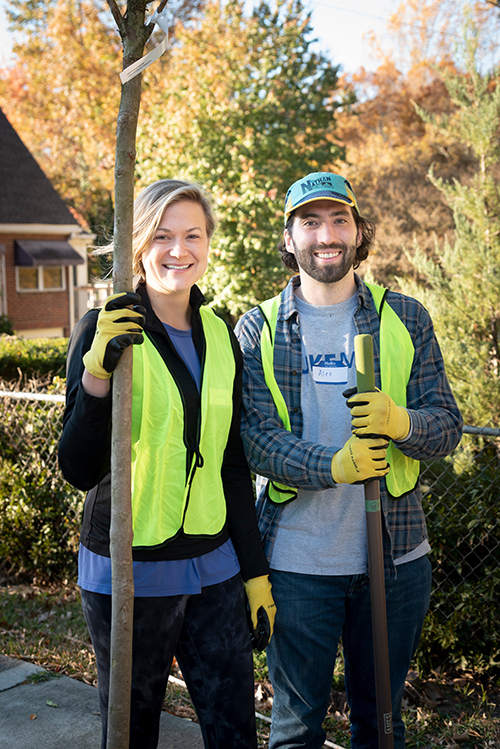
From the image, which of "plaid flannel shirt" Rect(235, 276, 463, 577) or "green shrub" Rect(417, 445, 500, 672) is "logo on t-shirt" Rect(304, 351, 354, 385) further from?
"green shrub" Rect(417, 445, 500, 672)

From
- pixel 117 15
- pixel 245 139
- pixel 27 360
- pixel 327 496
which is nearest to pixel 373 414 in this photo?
pixel 327 496

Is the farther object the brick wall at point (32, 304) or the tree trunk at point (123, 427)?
the brick wall at point (32, 304)

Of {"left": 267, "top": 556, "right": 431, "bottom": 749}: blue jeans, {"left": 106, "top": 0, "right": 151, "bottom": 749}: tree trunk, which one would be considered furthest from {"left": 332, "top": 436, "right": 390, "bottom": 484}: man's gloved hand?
{"left": 106, "top": 0, "right": 151, "bottom": 749}: tree trunk

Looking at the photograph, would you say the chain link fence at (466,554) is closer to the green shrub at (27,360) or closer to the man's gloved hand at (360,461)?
the man's gloved hand at (360,461)

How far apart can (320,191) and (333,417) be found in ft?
2.54

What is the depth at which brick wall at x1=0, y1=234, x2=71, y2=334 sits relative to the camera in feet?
70.0

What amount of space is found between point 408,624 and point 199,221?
1479mm

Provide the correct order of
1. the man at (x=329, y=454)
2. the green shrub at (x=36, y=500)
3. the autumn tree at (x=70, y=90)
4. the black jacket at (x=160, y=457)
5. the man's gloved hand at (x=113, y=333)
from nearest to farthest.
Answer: the man's gloved hand at (x=113, y=333) → the black jacket at (x=160, y=457) → the man at (x=329, y=454) → the green shrub at (x=36, y=500) → the autumn tree at (x=70, y=90)

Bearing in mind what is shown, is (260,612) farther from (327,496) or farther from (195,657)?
(327,496)

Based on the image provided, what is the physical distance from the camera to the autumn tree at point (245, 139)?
489 inches

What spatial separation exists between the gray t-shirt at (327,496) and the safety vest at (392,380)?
0.22 feet

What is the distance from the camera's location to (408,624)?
233 centimetres

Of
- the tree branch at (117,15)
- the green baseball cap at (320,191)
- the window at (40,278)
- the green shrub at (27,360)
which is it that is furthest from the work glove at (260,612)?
the window at (40,278)

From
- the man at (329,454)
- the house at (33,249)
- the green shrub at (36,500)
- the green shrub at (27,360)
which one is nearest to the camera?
the man at (329,454)
